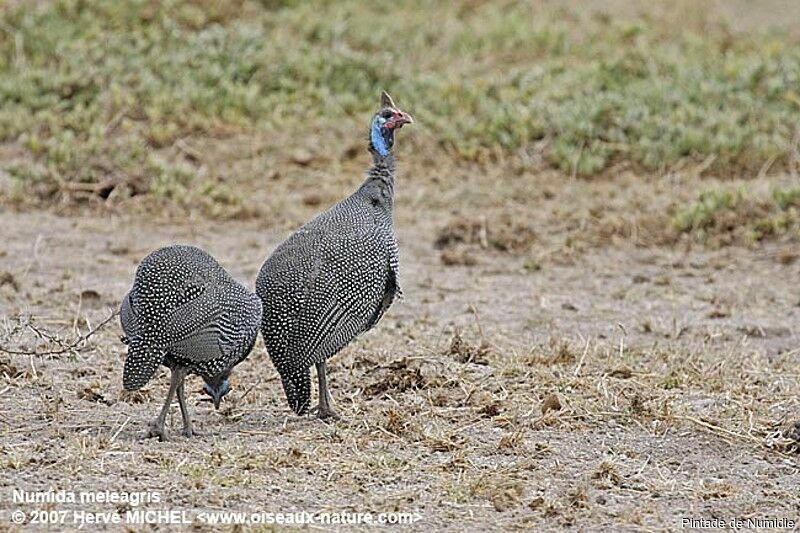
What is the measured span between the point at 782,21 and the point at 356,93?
4.73 metres

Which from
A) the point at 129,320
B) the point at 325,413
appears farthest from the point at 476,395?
the point at 129,320

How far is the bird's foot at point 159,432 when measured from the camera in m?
4.78

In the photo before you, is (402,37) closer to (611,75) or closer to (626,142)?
(611,75)

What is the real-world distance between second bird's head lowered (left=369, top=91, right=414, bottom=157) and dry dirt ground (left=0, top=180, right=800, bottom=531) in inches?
34.4

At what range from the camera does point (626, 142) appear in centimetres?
1002

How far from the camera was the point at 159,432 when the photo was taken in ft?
15.7

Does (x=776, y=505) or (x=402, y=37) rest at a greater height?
(x=402, y=37)

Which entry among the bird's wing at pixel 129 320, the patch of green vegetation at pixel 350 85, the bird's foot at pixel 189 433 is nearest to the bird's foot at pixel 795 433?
the bird's foot at pixel 189 433

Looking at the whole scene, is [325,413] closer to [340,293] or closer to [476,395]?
[340,293]

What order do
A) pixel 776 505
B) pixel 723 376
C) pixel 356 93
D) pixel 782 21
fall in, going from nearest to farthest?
pixel 776 505 < pixel 723 376 < pixel 356 93 < pixel 782 21

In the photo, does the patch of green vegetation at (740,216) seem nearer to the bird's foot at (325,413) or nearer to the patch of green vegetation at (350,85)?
the patch of green vegetation at (350,85)

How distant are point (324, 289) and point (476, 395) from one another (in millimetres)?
785

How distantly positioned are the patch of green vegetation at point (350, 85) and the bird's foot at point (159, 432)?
14.7 feet

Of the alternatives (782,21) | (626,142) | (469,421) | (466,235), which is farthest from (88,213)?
(782,21)
